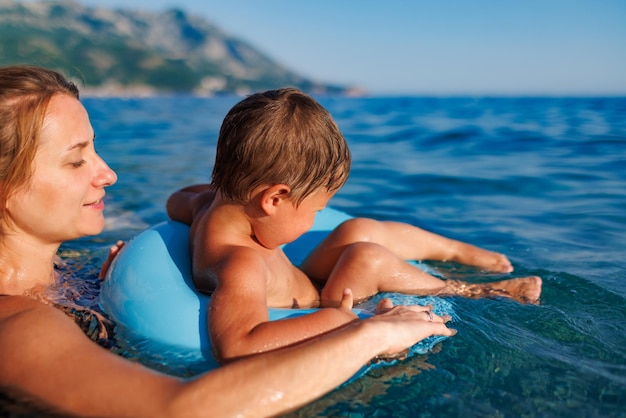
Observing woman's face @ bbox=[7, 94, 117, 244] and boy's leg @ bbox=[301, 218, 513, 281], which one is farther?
boy's leg @ bbox=[301, 218, 513, 281]

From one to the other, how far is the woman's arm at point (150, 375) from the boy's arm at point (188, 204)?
1181 mm

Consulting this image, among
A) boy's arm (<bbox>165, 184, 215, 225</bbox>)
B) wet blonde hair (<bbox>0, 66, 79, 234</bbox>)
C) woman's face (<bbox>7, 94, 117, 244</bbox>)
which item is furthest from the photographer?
boy's arm (<bbox>165, 184, 215, 225</bbox>)

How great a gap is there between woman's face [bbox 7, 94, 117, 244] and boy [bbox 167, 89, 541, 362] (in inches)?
20.5

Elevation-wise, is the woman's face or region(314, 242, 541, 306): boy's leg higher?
the woman's face

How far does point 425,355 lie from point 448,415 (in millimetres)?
402

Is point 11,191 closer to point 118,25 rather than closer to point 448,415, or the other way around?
point 448,415

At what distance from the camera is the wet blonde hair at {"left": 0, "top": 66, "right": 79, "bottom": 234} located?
2.16 metres

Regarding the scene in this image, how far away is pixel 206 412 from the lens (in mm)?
1698

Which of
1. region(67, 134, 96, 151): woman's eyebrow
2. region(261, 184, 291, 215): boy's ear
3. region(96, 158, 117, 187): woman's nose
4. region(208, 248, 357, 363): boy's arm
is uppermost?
region(67, 134, 96, 151): woman's eyebrow

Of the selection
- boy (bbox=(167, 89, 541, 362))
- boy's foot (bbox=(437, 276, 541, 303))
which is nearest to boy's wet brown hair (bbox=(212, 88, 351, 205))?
boy (bbox=(167, 89, 541, 362))

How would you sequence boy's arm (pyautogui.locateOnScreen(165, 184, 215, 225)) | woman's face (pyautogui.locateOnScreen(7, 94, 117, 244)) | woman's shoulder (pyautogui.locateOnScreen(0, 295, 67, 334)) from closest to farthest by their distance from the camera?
woman's shoulder (pyautogui.locateOnScreen(0, 295, 67, 334))
woman's face (pyautogui.locateOnScreen(7, 94, 117, 244))
boy's arm (pyautogui.locateOnScreen(165, 184, 215, 225))

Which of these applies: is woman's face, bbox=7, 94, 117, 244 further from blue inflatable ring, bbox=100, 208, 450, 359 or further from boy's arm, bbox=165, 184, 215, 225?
boy's arm, bbox=165, 184, 215, 225

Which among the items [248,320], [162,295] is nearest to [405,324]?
[248,320]

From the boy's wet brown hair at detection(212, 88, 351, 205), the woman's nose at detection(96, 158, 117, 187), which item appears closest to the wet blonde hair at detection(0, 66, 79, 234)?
the woman's nose at detection(96, 158, 117, 187)
